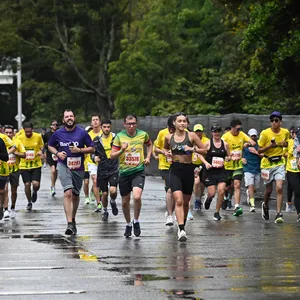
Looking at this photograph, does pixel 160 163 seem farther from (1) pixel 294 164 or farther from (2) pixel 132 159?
(2) pixel 132 159

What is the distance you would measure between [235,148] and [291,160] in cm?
335

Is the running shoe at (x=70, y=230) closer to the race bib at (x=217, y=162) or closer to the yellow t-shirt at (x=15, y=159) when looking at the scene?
the yellow t-shirt at (x=15, y=159)

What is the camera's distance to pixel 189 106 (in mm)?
45625

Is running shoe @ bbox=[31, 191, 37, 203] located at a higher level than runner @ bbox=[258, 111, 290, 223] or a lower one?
lower

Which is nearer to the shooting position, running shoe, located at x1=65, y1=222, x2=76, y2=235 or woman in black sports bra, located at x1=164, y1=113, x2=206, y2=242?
woman in black sports bra, located at x1=164, y1=113, x2=206, y2=242

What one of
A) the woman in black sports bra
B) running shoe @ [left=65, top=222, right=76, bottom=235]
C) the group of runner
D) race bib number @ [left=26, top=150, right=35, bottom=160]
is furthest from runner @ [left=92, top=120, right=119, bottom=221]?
the woman in black sports bra

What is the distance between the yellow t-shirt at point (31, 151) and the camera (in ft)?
76.0

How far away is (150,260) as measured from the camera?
510 inches

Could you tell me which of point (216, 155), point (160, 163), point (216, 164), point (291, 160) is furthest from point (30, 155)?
point (291, 160)

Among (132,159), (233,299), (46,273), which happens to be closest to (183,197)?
(132,159)

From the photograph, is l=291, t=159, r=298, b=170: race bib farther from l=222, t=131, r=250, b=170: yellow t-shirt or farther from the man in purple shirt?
the man in purple shirt

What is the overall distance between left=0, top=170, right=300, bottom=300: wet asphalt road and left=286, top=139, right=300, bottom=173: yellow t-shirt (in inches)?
36.2

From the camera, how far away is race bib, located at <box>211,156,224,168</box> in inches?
803

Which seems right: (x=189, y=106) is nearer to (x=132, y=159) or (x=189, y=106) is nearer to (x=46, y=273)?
(x=132, y=159)
